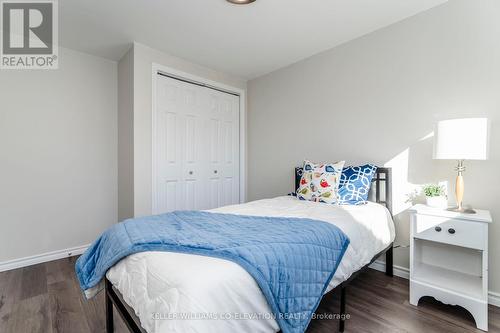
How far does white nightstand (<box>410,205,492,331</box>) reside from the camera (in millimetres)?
1660

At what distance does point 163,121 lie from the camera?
9.95 feet

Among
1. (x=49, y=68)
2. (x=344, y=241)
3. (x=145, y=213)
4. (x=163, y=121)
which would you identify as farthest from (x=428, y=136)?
(x=49, y=68)

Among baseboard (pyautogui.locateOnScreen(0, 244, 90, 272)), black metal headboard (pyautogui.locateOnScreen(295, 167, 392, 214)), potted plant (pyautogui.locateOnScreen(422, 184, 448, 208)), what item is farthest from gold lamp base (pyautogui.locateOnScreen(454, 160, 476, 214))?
baseboard (pyautogui.locateOnScreen(0, 244, 90, 272))

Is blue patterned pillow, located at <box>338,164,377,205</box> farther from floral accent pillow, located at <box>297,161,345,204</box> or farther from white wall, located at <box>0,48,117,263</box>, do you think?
white wall, located at <box>0,48,117,263</box>

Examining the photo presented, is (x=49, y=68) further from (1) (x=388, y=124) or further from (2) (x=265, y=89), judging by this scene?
(1) (x=388, y=124)

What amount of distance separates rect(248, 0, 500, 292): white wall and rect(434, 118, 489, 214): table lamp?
36 cm

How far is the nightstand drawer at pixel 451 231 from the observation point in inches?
65.9

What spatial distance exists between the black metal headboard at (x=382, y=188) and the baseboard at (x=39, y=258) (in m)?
3.42

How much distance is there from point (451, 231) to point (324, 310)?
1.07m

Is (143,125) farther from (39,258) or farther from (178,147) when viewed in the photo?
(39,258)

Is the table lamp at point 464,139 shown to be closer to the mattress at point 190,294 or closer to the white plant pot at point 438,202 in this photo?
the white plant pot at point 438,202

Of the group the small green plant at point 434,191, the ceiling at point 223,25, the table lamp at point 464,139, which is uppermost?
the ceiling at point 223,25

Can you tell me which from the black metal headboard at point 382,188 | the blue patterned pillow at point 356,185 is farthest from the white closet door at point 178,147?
the black metal headboard at point 382,188

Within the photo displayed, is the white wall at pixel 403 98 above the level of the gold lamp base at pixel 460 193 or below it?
above
